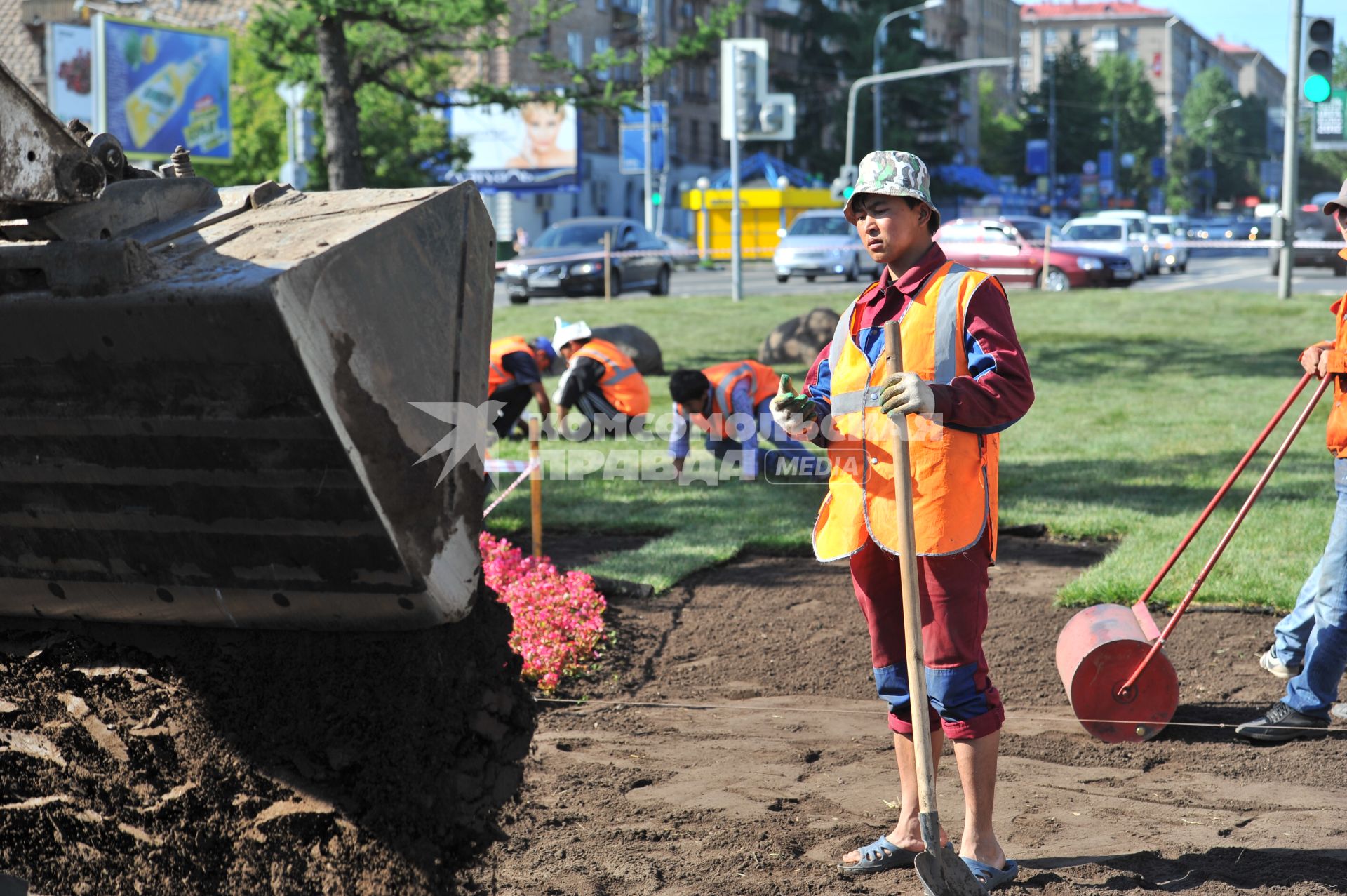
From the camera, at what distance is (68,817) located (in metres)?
3.58

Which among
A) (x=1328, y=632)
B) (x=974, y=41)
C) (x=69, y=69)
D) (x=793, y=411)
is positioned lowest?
Result: (x=1328, y=632)

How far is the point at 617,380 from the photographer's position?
9.76m

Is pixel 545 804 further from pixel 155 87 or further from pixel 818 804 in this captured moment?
pixel 155 87

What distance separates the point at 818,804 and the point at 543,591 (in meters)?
1.97

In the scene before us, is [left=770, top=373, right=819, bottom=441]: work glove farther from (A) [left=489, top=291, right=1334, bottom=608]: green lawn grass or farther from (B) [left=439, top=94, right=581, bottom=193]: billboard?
(B) [left=439, top=94, right=581, bottom=193]: billboard

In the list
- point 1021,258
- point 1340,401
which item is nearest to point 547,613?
point 1340,401

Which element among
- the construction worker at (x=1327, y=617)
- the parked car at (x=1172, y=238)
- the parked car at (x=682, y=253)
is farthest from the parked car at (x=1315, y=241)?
the construction worker at (x=1327, y=617)

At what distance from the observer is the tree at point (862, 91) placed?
55375 millimetres

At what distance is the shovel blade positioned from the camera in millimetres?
3406

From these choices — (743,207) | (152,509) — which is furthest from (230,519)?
(743,207)

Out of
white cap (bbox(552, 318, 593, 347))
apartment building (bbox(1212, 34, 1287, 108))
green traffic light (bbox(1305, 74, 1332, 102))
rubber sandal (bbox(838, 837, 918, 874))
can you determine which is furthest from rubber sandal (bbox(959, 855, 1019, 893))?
apartment building (bbox(1212, 34, 1287, 108))

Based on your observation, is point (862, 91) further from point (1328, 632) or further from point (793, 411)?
point (793, 411)

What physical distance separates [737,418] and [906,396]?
539 centimetres

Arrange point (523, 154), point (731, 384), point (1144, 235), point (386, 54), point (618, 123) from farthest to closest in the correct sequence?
point (618, 123) → point (523, 154) → point (1144, 235) → point (386, 54) → point (731, 384)
